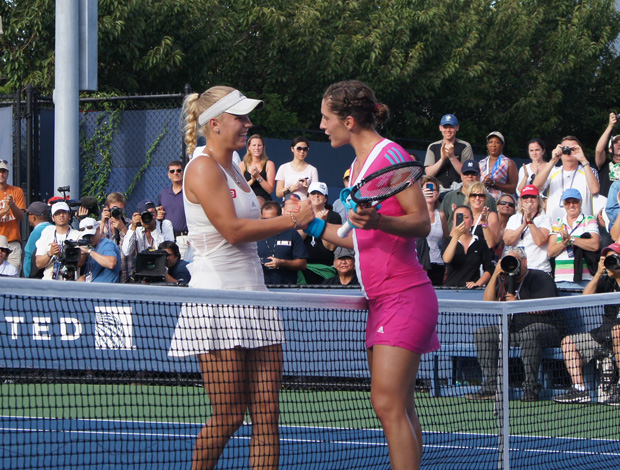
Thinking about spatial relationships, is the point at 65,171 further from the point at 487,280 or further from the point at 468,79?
the point at 468,79

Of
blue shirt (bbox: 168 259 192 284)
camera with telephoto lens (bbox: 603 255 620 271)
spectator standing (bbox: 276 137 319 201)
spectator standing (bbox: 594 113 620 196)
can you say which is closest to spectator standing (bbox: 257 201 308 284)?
blue shirt (bbox: 168 259 192 284)

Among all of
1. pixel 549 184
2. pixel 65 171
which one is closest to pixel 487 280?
pixel 549 184

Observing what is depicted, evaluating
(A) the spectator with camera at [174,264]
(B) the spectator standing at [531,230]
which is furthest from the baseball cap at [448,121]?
(A) the spectator with camera at [174,264]

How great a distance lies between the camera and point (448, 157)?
11.8 m

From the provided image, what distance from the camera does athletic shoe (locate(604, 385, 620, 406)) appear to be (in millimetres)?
6367

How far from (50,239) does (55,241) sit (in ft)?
0.38

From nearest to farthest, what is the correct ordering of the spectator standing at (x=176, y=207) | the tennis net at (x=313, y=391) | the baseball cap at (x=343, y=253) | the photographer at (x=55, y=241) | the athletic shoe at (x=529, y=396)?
the tennis net at (x=313, y=391) < the athletic shoe at (x=529, y=396) < the photographer at (x=55, y=241) < the baseball cap at (x=343, y=253) < the spectator standing at (x=176, y=207)

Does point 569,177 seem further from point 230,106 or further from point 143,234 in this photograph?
point 230,106

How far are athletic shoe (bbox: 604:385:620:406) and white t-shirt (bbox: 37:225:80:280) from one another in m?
5.76

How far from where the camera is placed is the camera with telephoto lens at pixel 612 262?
8031mm

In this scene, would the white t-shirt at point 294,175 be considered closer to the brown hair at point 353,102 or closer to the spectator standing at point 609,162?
the spectator standing at point 609,162

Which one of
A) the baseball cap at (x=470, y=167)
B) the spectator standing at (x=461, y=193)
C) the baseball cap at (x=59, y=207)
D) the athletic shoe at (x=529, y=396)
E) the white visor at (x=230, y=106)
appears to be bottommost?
the athletic shoe at (x=529, y=396)

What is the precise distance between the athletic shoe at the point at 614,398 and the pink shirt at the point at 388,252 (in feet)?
9.41

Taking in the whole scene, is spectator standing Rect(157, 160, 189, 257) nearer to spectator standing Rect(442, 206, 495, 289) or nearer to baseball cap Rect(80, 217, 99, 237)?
baseball cap Rect(80, 217, 99, 237)
